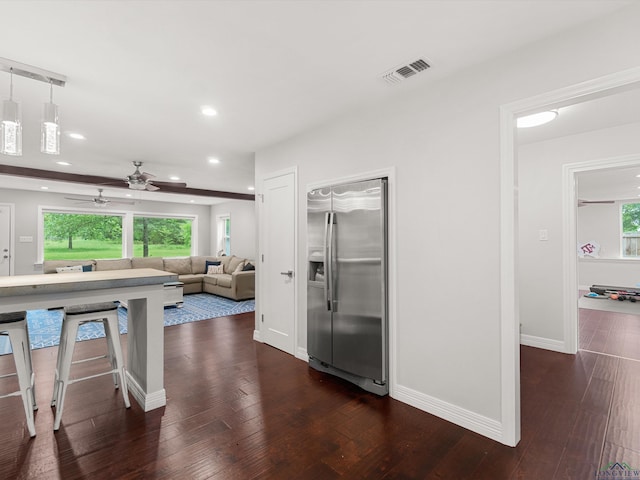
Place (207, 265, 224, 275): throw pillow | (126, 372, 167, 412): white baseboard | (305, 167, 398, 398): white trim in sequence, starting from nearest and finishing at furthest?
(126, 372, 167, 412): white baseboard
(305, 167, 398, 398): white trim
(207, 265, 224, 275): throw pillow

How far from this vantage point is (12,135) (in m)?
2.01

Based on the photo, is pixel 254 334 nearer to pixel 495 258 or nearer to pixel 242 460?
pixel 242 460

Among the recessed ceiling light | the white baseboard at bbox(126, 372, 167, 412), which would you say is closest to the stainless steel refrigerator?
the recessed ceiling light

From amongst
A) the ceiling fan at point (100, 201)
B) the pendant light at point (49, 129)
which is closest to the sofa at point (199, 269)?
the ceiling fan at point (100, 201)

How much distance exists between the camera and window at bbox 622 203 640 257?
7477 mm

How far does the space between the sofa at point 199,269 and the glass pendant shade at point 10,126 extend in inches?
186

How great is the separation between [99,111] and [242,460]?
317cm

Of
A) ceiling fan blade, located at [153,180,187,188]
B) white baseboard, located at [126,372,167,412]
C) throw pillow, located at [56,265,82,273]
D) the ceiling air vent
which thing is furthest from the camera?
ceiling fan blade, located at [153,180,187,188]

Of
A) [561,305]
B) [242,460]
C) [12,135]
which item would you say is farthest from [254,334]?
[561,305]

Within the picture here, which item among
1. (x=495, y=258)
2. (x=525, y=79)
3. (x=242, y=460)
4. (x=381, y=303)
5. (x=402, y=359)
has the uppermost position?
(x=525, y=79)

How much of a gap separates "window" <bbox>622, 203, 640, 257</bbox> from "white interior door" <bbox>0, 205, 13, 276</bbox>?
14288 mm

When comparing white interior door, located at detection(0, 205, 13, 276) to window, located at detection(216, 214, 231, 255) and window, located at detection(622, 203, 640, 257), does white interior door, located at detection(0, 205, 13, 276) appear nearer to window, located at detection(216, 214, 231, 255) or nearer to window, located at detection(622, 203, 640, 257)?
window, located at detection(216, 214, 231, 255)

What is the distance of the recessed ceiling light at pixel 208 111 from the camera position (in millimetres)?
2838

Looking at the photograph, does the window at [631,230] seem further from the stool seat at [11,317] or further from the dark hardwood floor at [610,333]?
the stool seat at [11,317]
